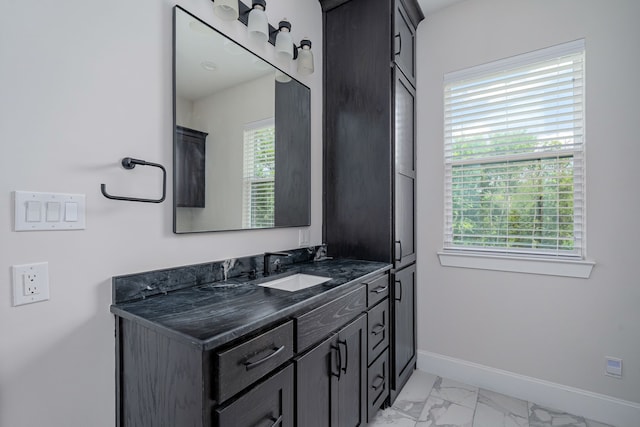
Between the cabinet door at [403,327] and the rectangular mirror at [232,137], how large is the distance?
86 centimetres

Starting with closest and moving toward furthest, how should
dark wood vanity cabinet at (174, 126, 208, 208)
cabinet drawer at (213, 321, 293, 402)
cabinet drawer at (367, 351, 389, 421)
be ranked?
cabinet drawer at (213, 321, 293, 402) < dark wood vanity cabinet at (174, 126, 208, 208) < cabinet drawer at (367, 351, 389, 421)

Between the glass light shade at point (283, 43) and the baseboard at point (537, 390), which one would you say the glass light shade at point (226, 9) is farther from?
the baseboard at point (537, 390)

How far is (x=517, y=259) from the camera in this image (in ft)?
7.20

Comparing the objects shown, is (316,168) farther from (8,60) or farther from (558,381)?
(558,381)

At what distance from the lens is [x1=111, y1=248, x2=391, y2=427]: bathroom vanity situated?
0.90m

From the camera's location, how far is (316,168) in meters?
2.37

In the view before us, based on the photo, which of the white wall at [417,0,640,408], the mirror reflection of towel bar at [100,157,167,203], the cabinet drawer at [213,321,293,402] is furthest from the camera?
the white wall at [417,0,640,408]

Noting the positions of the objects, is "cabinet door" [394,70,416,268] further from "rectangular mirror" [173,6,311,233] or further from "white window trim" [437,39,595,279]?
"rectangular mirror" [173,6,311,233]

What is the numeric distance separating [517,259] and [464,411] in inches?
43.8

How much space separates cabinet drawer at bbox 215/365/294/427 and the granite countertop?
0.66ft

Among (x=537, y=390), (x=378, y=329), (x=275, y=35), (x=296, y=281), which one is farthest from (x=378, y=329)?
(x=275, y=35)

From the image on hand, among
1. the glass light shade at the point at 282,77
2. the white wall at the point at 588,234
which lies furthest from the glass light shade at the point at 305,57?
the white wall at the point at 588,234

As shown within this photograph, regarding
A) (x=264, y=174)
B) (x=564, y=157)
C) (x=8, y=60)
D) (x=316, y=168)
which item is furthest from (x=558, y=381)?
(x=8, y=60)

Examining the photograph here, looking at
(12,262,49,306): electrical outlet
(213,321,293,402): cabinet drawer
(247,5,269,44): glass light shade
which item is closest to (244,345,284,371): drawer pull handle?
(213,321,293,402): cabinet drawer
